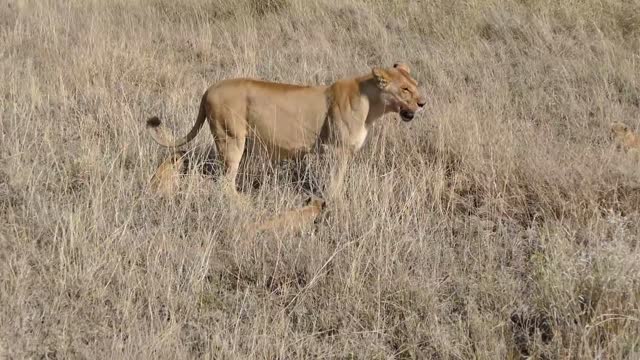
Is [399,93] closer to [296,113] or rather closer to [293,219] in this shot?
[296,113]

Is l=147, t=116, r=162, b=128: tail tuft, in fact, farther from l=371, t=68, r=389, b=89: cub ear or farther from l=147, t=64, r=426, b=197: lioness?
l=371, t=68, r=389, b=89: cub ear

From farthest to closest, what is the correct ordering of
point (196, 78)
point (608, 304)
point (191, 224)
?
point (196, 78) → point (191, 224) → point (608, 304)

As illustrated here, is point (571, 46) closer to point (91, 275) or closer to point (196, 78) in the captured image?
point (196, 78)

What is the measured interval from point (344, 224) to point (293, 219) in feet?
0.97

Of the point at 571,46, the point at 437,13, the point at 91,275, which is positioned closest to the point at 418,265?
the point at 91,275

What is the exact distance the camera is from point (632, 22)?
878cm

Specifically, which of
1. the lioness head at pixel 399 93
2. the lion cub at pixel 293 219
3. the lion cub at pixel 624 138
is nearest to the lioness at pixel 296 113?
the lioness head at pixel 399 93

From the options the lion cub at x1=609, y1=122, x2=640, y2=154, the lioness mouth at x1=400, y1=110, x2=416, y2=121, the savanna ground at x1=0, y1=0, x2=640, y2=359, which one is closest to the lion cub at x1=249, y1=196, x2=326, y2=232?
the savanna ground at x1=0, y1=0, x2=640, y2=359

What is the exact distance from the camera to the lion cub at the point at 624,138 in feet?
17.5

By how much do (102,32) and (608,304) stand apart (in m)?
7.37

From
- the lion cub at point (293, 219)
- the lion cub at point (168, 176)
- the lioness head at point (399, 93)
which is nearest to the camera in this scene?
the lion cub at point (293, 219)

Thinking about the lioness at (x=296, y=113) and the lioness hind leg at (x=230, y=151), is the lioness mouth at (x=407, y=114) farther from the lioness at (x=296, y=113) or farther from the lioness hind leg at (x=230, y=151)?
the lioness hind leg at (x=230, y=151)

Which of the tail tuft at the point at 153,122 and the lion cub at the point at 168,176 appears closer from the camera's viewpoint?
the lion cub at the point at 168,176

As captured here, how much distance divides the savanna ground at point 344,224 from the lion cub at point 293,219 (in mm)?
80
